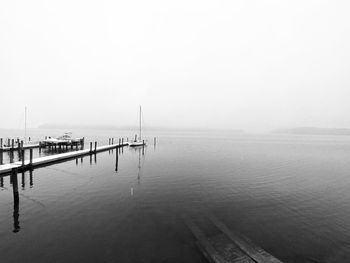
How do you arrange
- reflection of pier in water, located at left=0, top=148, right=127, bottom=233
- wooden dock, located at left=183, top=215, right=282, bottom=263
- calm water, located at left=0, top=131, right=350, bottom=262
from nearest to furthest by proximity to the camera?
wooden dock, located at left=183, top=215, right=282, bottom=263
calm water, located at left=0, top=131, right=350, bottom=262
reflection of pier in water, located at left=0, top=148, right=127, bottom=233

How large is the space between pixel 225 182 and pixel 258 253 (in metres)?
15.4

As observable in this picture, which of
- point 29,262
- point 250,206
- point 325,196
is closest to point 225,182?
point 250,206

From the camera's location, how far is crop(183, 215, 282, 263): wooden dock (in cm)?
881

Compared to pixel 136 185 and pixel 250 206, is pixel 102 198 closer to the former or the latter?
pixel 136 185

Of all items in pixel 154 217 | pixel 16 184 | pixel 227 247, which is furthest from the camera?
pixel 16 184

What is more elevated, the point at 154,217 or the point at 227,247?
the point at 227,247

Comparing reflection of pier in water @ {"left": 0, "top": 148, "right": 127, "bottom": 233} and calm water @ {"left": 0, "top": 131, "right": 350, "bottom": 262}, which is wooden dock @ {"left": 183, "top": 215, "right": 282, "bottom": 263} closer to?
calm water @ {"left": 0, "top": 131, "right": 350, "bottom": 262}

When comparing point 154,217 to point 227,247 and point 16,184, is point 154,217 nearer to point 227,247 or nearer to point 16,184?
point 227,247

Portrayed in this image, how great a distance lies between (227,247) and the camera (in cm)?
985

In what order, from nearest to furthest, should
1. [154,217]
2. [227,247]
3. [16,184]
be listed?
[227,247]
[154,217]
[16,184]

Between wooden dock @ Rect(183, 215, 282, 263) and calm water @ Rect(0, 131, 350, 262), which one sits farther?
calm water @ Rect(0, 131, 350, 262)

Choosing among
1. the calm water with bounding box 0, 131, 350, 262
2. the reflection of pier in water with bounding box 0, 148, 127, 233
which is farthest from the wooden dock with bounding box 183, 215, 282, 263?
the reflection of pier in water with bounding box 0, 148, 127, 233

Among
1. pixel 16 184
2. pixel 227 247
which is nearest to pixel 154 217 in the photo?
pixel 227 247

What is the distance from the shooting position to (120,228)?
1214 cm
